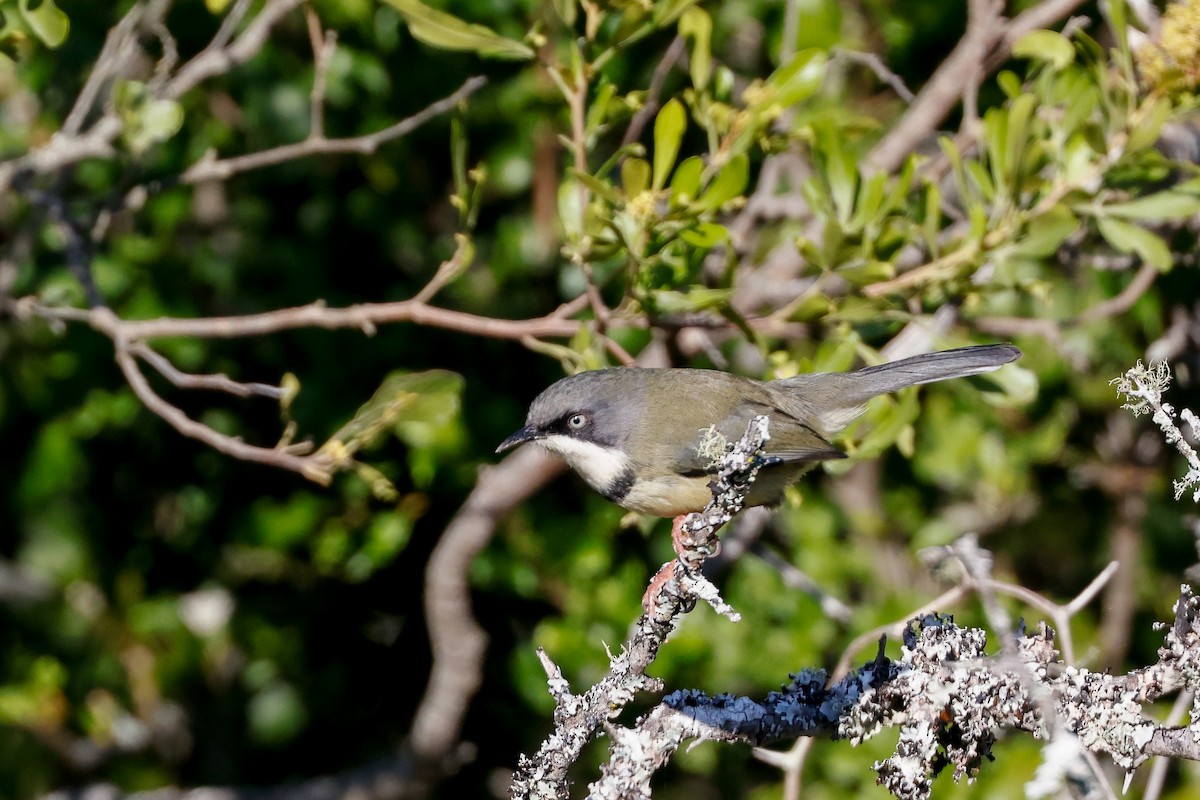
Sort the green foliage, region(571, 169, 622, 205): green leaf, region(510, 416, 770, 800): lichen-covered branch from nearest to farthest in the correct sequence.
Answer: region(510, 416, 770, 800): lichen-covered branch
region(571, 169, 622, 205): green leaf
the green foliage

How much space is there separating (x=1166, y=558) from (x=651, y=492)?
117 inches

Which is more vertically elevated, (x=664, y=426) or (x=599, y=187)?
(x=599, y=187)

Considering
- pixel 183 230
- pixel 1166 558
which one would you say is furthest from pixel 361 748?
pixel 1166 558

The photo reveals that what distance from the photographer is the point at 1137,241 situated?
3.62 m

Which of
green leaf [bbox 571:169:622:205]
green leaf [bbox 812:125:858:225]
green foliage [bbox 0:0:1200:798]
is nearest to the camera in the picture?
green leaf [bbox 571:169:622:205]

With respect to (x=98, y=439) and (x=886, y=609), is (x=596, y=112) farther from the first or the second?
(x=98, y=439)

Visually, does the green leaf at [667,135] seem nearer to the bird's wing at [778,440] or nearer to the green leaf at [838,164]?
the green leaf at [838,164]

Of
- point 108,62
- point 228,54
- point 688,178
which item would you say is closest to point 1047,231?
point 688,178

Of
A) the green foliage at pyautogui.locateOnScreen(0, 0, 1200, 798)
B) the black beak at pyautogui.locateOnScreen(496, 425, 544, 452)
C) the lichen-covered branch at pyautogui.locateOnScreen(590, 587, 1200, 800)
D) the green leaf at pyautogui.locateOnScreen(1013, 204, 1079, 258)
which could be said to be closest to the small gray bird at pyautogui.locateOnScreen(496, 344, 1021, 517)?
the black beak at pyautogui.locateOnScreen(496, 425, 544, 452)

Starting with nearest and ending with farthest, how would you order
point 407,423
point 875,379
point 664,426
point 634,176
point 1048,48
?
point 634,176 → point 1048,48 → point 664,426 → point 407,423 → point 875,379

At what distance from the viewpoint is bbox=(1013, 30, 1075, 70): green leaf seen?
3.74 metres

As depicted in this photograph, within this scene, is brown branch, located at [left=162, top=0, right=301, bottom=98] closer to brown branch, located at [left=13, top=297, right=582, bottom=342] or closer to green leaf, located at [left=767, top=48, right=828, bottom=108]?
brown branch, located at [left=13, top=297, right=582, bottom=342]

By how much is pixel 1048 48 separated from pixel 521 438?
1935 mm

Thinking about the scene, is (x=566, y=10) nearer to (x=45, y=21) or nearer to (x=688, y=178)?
(x=688, y=178)
